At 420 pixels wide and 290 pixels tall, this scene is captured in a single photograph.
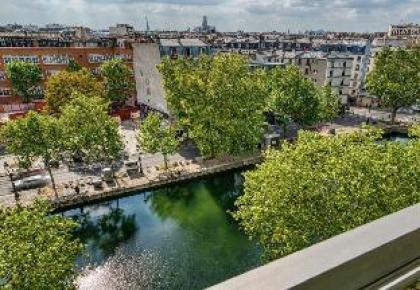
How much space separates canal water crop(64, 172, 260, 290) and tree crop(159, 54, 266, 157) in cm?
493

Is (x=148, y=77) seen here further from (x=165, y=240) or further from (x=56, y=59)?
(x=165, y=240)

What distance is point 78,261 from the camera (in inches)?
1142

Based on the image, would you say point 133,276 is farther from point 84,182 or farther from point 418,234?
point 418,234

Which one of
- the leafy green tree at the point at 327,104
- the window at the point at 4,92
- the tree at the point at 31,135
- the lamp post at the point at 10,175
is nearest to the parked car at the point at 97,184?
the tree at the point at 31,135

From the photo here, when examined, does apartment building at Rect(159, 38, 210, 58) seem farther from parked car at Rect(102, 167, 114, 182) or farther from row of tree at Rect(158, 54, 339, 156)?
parked car at Rect(102, 167, 114, 182)

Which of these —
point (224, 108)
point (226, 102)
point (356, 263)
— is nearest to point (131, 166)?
point (224, 108)

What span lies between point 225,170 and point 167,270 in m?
18.6

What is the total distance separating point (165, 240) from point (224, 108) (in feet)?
59.9

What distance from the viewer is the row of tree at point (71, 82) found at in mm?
55281

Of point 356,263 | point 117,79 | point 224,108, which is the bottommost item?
point 224,108

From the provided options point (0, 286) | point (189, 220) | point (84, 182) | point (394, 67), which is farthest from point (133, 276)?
point (394, 67)

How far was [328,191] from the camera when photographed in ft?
62.8

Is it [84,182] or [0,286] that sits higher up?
[0,286]

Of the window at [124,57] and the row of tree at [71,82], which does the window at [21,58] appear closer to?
the row of tree at [71,82]
